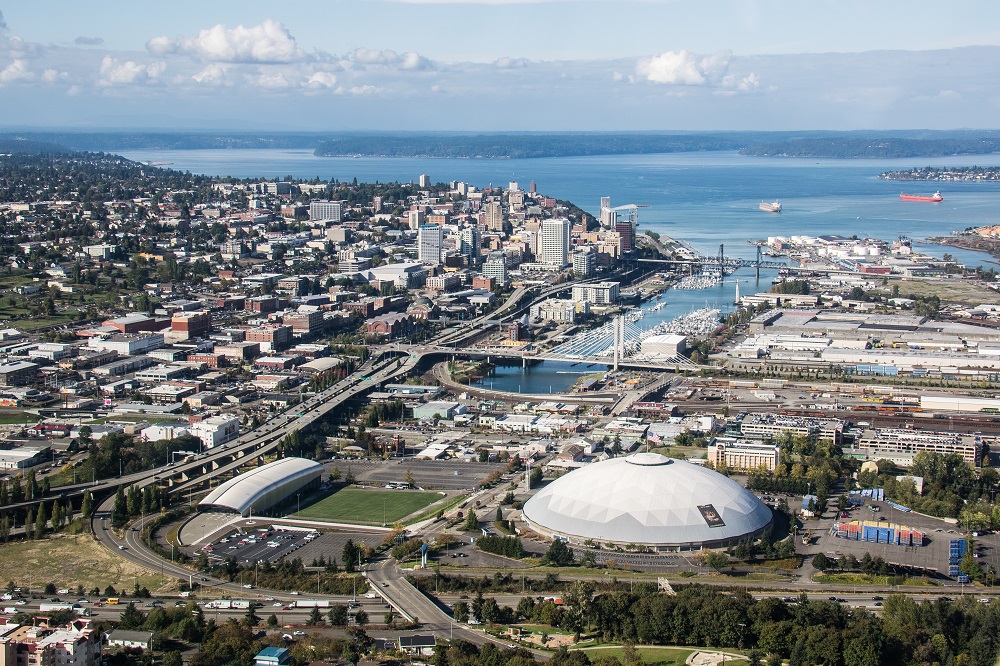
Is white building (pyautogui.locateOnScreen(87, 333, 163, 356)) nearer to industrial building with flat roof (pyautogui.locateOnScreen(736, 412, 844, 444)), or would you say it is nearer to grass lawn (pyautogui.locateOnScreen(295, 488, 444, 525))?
grass lawn (pyautogui.locateOnScreen(295, 488, 444, 525))

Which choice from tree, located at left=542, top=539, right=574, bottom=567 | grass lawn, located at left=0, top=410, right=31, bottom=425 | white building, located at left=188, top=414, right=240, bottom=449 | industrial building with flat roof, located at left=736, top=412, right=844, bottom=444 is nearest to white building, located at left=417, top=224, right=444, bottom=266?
grass lawn, located at left=0, top=410, right=31, bottom=425

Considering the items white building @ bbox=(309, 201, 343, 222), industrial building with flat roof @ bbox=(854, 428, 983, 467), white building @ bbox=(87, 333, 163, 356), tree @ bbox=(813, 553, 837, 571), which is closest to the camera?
tree @ bbox=(813, 553, 837, 571)

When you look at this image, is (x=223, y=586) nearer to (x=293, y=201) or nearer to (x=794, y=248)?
(x=794, y=248)

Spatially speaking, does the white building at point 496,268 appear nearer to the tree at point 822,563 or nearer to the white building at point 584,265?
the white building at point 584,265

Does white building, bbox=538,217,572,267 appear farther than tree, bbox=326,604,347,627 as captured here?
Yes

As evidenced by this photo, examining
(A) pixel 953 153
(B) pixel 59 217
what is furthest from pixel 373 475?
(A) pixel 953 153

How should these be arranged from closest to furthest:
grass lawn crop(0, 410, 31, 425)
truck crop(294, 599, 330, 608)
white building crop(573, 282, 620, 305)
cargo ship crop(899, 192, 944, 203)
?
truck crop(294, 599, 330, 608), grass lawn crop(0, 410, 31, 425), white building crop(573, 282, 620, 305), cargo ship crop(899, 192, 944, 203)

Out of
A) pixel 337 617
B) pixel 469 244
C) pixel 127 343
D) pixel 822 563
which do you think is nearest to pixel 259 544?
pixel 337 617

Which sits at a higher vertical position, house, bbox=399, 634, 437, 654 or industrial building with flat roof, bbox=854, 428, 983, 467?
industrial building with flat roof, bbox=854, 428, 983, 467

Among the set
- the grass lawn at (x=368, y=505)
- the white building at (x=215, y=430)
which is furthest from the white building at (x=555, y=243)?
the grass lawn at (x=368, y=505)
